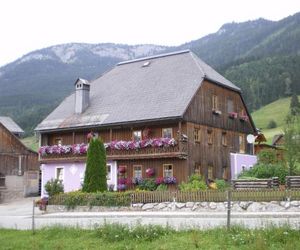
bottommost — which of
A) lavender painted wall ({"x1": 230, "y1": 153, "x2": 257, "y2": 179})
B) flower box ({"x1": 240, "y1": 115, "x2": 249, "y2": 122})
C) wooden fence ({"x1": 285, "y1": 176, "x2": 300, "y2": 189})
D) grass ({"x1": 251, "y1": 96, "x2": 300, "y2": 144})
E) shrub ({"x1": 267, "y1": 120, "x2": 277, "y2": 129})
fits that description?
wooden fence ({"x1": 285, "y1": 176, "x2": 300, "y2": 189})

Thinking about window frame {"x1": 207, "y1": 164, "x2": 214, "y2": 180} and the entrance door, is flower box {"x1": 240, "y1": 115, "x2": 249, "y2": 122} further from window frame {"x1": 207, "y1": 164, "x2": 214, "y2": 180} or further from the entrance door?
the entrance door

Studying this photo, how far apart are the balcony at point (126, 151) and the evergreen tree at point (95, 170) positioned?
5.46m

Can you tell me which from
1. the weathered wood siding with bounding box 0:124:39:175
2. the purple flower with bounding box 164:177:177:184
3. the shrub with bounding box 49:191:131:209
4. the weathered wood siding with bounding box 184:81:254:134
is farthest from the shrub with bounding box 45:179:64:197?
the weathered wood siding with bounding box 0:124:39:175

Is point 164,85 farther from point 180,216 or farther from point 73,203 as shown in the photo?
point 180,216

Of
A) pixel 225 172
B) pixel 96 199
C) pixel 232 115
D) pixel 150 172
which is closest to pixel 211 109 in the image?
pixel 232 115

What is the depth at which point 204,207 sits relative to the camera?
85.6 feet

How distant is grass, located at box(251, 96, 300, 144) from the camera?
11022 centimetres

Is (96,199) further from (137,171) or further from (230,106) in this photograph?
(230,106)

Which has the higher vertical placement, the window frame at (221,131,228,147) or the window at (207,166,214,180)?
the window frame at (221,131,228,147)

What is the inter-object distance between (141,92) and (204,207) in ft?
49.3

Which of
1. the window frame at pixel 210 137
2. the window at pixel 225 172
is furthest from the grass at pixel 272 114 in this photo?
the window frame at pixel 210 137

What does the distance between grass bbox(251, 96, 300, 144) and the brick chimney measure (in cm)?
6904

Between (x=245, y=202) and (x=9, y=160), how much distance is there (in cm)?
3023

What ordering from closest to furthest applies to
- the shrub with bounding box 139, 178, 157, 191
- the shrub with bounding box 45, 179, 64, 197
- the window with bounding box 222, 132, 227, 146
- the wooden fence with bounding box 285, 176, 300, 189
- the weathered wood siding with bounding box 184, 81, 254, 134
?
1. the wooden fence with bounding box 285, 176, 300, 189
2. the shrub with bounding box 45, 179, 64, 197
3. the shrub with bounding box 139, 178, 157, 191
4. the weathered wood siding with bounding box 184, 81, 254, 134
5. the window with bounding box 222, 132, 227, 146
